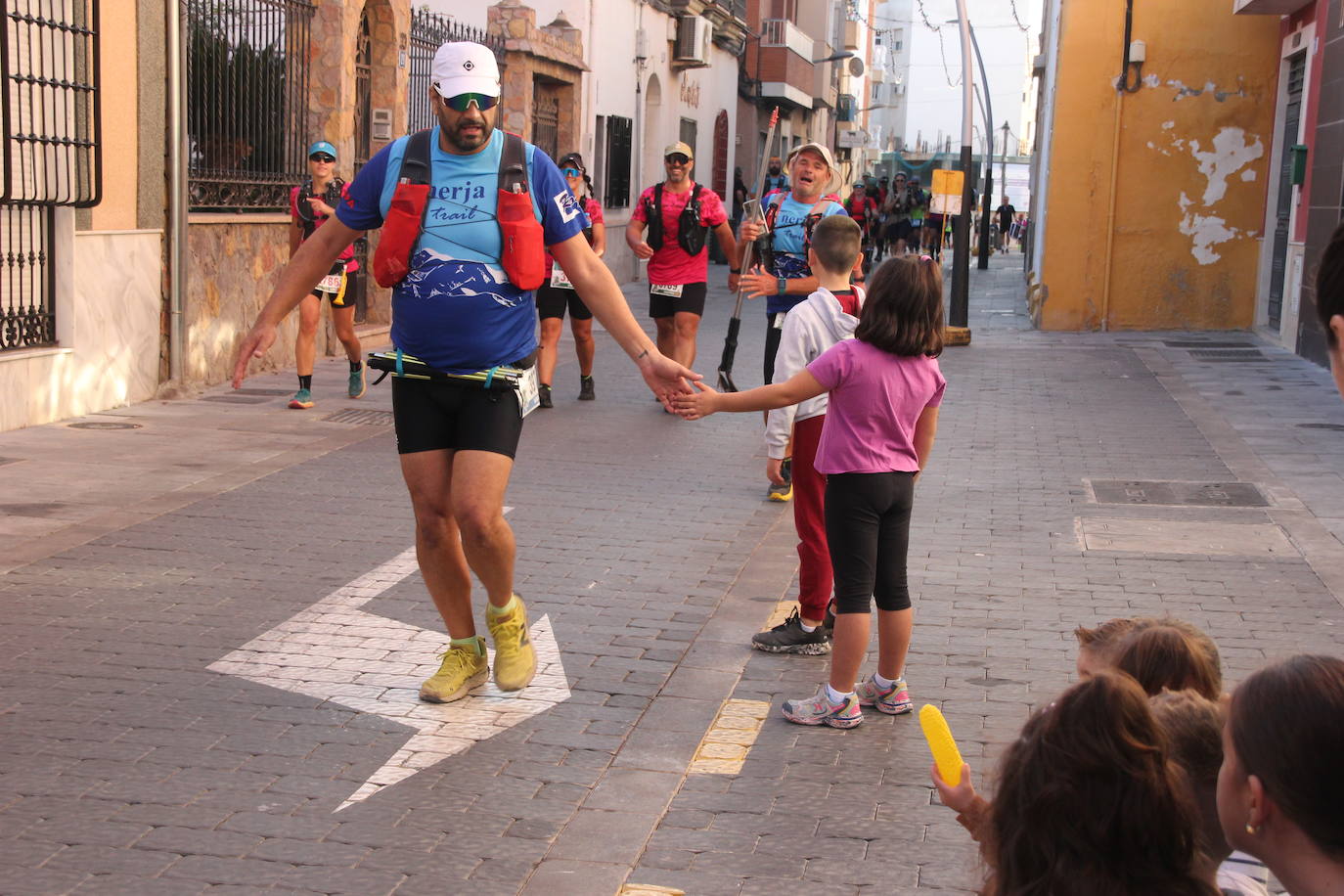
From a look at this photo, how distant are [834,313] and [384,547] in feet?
8.00

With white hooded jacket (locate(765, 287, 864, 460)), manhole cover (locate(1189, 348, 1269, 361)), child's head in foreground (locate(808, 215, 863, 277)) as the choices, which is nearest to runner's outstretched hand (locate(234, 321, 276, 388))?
white hooded jacket (locate(765, 287, 864, 460))

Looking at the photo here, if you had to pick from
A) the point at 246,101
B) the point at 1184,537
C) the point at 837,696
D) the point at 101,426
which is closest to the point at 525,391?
the point at 837,696

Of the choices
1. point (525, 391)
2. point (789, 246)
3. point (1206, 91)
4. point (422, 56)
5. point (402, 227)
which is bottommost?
point (525, 391)

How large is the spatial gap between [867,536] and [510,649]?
121 cm

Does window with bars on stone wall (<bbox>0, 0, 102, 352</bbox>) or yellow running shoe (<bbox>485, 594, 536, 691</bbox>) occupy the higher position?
window with bars on stone wall (<bbox>0, 0, 102, 352</bbox>)

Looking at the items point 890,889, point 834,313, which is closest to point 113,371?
point 834,313

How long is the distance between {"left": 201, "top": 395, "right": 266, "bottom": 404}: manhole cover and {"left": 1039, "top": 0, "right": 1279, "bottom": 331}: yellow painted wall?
11.1 meters

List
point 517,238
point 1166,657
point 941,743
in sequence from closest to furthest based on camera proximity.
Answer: point 941,743 < point 1166,657 < point 517,238

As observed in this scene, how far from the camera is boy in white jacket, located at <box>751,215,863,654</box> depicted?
5.81 metres

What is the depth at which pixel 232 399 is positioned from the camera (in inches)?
475

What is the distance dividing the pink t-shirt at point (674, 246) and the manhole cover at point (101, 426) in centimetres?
374

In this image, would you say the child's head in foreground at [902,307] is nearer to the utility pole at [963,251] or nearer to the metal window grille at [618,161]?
the utility pole at [963,251]

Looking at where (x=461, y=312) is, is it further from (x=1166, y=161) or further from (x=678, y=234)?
(x=1166, y=161)

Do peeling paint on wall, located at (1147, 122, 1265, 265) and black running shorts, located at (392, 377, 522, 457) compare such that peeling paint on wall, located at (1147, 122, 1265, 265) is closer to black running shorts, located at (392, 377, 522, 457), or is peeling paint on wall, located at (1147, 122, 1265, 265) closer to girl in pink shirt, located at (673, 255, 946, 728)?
girl in pink shirt, located at (673, 255, 946, 728)
